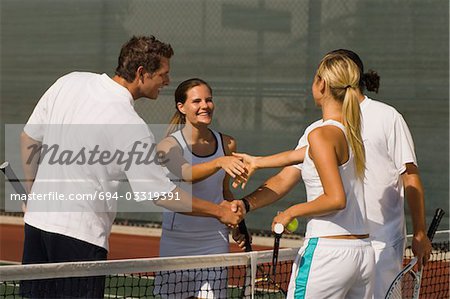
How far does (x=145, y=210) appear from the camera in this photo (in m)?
11.4

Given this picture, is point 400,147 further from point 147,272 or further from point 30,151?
point 30,151

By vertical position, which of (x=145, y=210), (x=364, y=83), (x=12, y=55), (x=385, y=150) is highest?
(x=12, y=55)

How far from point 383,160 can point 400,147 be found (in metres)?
0.09

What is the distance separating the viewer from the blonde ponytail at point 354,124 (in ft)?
12.3

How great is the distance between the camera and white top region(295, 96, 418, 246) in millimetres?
4473

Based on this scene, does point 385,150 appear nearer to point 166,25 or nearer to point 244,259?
point 244,259

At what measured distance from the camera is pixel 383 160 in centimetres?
449

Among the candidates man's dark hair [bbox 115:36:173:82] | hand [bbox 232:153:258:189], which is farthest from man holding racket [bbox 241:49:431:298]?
man's dark hair [bbox 115:36:173:82]

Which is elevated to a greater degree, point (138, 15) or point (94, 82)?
point (138, 15)

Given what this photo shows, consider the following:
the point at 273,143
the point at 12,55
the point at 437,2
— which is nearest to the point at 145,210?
the point at 273,143

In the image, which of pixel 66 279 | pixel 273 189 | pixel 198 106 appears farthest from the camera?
pixel 198 106

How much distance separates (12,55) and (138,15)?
1783 mm

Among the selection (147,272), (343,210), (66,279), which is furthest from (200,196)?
(343,210)

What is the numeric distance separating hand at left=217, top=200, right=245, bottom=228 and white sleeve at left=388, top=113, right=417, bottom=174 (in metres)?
0.70
